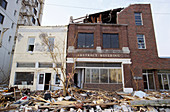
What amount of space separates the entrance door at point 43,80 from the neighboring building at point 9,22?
7.47 metres

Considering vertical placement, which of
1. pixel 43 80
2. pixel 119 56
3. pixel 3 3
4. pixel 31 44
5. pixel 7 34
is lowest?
pixel 43 80

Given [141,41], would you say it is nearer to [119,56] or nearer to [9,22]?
[119,56]

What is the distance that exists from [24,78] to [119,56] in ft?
→ 42.7

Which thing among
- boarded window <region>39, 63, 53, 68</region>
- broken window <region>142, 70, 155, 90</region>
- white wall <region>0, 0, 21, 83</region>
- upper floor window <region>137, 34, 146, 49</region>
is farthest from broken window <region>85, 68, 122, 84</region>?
white wall <region>0, 0, 21, 83</region>

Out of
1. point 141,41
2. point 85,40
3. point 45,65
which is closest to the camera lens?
point 45,65

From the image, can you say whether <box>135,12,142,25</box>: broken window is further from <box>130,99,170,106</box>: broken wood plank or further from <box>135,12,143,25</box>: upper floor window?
<box>130,99,170,106</box>: broken wood plank

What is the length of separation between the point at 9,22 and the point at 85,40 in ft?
51.4

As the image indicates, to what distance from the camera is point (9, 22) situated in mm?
19656

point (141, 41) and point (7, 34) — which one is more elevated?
point (7, 34)

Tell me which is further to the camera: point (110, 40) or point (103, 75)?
point (110, 40)

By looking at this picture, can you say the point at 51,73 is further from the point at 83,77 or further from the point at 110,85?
the point at 110,85

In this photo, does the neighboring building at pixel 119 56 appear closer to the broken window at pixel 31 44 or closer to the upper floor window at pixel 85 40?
the upper floor window at pixel 85 40

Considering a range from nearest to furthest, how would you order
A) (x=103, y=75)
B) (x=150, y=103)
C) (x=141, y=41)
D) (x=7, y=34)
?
(x=150, y=103)
(x=103, y=75)
(x=141, y=41)
(x=7, y=34)

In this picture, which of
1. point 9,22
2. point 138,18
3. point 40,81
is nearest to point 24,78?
point 40,81
